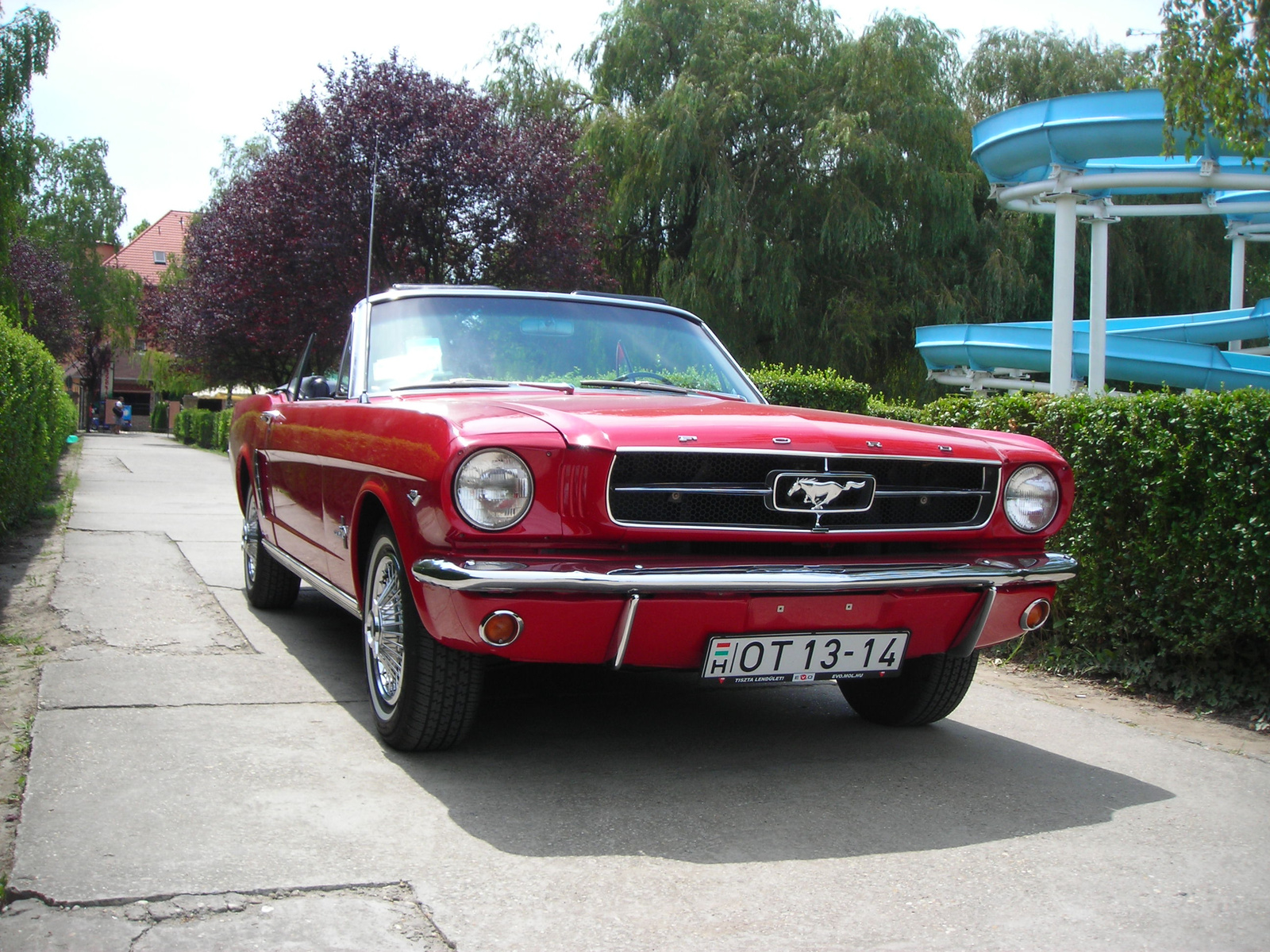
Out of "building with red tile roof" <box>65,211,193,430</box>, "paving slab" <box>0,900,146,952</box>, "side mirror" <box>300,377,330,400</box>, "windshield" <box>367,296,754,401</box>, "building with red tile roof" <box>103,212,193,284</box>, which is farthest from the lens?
"building with red tile roof" <box>103,212,193,284</box>

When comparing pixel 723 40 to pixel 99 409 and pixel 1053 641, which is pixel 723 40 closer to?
pixel 1053 641

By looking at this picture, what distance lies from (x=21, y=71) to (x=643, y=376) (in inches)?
769

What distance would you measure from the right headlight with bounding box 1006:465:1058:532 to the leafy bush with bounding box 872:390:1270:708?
3.86 ft

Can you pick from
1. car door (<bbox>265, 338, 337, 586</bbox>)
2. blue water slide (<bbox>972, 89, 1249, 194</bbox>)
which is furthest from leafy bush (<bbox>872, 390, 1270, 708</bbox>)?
blue water slide (<bbox>972, 89, 1249, 194</bbox>)

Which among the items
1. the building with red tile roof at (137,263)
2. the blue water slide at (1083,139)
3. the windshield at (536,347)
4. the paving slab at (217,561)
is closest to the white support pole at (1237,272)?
the blue water slide at (1083,139)

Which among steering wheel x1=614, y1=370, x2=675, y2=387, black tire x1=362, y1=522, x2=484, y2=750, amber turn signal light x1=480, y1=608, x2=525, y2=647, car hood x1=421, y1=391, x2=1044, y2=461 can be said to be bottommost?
black tire x1=362, y1=522, x2=484, y2=750

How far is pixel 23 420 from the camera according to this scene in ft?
29.3

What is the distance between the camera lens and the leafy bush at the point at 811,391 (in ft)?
40.7

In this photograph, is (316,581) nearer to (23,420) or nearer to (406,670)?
(406,670)

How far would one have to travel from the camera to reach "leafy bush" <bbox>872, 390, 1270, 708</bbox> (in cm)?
496

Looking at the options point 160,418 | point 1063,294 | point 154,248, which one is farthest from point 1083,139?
point 154,248

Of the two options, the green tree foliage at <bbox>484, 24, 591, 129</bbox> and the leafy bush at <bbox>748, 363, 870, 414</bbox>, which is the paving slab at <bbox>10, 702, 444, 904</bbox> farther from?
the green tree foliage at <bbox>484, 24, 591, 129</bbox>

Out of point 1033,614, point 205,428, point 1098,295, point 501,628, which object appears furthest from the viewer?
point 205,428

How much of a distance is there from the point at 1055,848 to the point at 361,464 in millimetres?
2586
